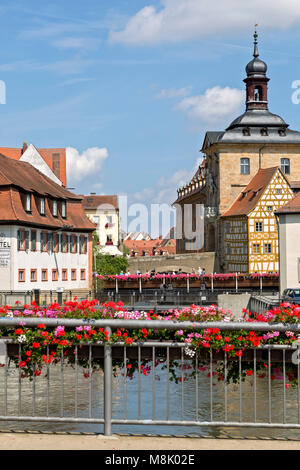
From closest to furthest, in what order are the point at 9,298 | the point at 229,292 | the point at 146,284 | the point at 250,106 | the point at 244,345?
the point at 244,345, the point at 9,298, the point at 229,292, the point at 146,284, the point at 250,106

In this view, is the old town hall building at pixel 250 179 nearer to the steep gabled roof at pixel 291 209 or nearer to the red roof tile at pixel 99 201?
the steep gabled roof at pixel 291 209

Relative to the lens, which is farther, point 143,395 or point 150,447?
point 143,395

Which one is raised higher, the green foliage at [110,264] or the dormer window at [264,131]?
the dormer window at [264,131]

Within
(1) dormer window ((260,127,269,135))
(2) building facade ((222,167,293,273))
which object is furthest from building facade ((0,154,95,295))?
(1) dormer window ((260,127,269,135))

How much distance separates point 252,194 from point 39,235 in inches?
1117

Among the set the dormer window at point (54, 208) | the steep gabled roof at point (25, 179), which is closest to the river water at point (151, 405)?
the steep gabled roof at point (25, 179)

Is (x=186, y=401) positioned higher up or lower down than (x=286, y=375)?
lower down

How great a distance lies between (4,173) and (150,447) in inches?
1453

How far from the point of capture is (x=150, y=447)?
6363 mm

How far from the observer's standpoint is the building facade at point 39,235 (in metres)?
41.0

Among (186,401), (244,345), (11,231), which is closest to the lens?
(244,345)

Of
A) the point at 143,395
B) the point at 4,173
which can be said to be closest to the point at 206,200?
the point at 4,173
